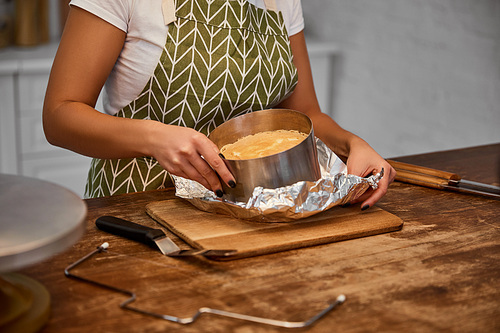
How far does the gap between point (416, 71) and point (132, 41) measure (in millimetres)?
1695

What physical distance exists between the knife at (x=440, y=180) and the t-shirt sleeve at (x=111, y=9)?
28.1 inches

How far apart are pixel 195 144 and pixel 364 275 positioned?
358mm

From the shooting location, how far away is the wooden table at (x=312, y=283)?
2.42 ft

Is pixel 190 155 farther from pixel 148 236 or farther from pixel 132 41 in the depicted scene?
pixel 132 41

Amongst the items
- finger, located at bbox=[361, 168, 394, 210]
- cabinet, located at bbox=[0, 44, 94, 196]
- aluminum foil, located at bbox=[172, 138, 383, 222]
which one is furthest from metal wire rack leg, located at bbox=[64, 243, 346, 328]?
cabinet, located at bbox=[0, 44, 94, 196]

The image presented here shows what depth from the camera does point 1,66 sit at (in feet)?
8.27

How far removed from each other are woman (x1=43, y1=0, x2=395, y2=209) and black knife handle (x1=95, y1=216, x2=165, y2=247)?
131mm

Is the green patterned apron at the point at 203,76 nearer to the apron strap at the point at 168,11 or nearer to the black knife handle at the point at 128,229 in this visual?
the apron strap at the point at 168,11

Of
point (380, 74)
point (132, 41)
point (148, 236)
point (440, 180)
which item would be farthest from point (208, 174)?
point (380, 74)

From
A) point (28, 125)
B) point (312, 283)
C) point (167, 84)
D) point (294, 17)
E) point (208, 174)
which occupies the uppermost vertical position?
point (294, 17)

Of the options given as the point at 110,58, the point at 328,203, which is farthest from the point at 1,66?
the point at 328,203

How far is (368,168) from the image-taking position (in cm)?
123

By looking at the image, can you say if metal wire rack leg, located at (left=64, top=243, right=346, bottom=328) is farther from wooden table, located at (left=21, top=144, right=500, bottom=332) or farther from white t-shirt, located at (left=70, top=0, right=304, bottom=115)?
white t-shirt, located at (left=70, top=0, right=304, bottom=115)

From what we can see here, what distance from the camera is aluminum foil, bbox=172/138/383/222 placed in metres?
1.02
